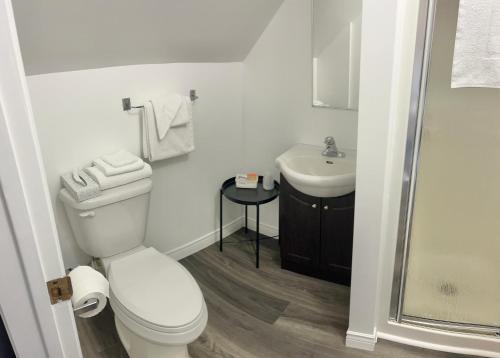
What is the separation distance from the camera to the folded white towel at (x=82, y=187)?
6.37 feet

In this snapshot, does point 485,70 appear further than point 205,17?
No

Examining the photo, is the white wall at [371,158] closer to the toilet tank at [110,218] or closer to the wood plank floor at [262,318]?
the wood plank floor at [262,318]

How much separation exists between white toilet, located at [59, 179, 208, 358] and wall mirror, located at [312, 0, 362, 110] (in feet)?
3.92

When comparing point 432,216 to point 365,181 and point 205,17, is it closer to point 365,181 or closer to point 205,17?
point 365,181

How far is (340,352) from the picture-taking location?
6.75ft

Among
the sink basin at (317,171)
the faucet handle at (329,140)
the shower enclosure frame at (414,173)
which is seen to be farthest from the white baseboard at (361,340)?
the faucet handle at (329,140)

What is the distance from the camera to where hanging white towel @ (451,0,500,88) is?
1417 millimetres

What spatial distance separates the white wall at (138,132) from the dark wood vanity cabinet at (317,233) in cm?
60

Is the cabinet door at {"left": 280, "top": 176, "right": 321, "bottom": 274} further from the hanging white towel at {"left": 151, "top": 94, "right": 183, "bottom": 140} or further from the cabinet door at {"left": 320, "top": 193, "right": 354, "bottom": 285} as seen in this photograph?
the hanging white towel at {"left": 151, "top": 94, "right": 183, "bottom": 140}

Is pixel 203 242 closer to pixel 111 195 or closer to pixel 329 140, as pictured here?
pixel 111 195

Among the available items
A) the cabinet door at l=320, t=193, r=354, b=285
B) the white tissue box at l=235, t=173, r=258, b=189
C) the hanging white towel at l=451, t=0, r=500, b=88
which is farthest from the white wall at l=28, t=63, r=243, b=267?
the hanging white towel at l=451, t=0, r=500, b=88

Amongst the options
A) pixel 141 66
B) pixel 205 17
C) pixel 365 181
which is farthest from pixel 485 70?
pixel 141 66

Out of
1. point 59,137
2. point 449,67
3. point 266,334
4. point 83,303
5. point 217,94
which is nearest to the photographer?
point 83,303

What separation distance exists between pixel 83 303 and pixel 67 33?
1247 millimetres
